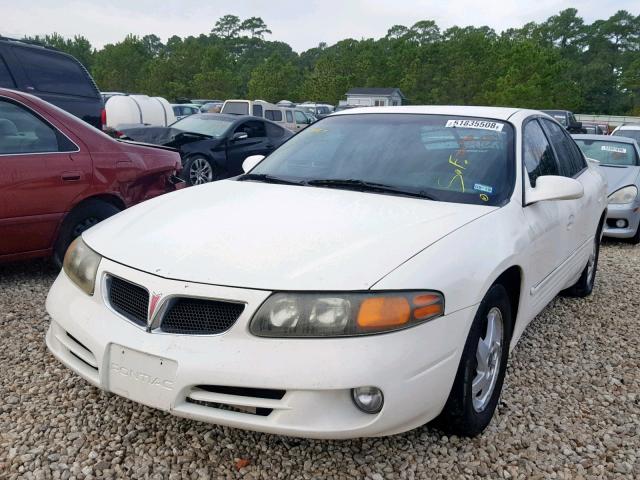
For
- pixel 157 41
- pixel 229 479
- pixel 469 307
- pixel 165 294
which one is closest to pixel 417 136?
pixel 469 307

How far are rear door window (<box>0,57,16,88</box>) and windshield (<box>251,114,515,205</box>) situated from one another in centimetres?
465

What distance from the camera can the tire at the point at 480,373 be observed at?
7.48ft

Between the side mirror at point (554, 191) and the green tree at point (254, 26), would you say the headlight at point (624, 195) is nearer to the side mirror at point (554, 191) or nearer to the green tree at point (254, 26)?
the side mirror at point (554, 191)

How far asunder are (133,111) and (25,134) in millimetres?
9239

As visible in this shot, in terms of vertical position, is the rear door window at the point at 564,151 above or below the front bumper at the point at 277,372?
above

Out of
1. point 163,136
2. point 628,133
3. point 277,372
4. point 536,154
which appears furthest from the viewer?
point 628,133

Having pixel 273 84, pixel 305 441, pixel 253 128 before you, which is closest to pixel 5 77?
pixel 253 128

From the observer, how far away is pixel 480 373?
8.29 feet

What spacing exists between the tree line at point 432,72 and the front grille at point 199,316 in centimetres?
4430

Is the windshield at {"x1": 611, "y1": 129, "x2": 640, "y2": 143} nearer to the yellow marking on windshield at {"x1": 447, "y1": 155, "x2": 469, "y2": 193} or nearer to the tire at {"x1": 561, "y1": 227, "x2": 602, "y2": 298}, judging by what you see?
the tire at {"x1": 561, "y1": 227, "x2": 602, "y2": 298}

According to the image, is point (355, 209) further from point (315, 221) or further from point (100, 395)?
point (100, 395)

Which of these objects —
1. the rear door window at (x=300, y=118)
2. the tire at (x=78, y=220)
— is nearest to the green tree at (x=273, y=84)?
the rear door window at (x=300, y=118)

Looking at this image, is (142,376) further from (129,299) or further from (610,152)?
(610,152)

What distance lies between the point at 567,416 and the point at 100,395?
224 cm
